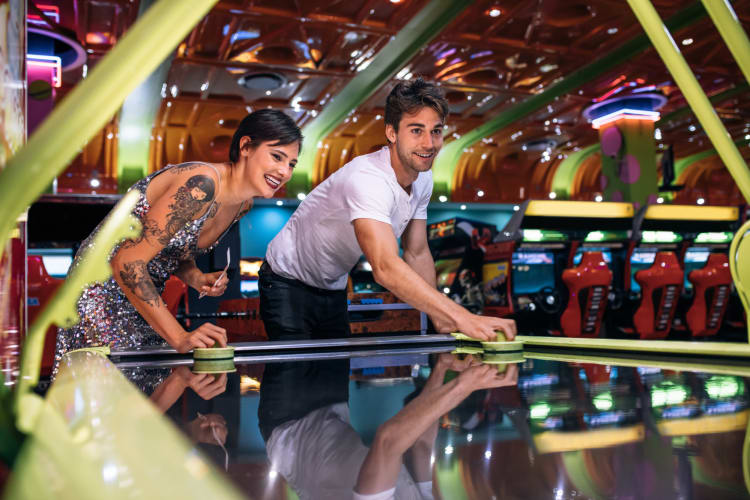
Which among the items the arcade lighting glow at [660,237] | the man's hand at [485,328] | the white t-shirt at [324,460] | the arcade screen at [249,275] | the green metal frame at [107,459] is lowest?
the arcade screen at [249,275]

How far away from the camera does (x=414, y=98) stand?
1.90m

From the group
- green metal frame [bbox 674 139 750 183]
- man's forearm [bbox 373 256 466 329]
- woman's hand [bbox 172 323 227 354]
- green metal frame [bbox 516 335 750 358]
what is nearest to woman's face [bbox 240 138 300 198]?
man's forearm [bbox 373 256 466 329]

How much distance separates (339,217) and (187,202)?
0.57 meters

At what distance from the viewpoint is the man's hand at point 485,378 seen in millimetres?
888

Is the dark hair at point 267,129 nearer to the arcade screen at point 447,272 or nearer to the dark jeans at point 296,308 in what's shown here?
the dark jeans at point 296,308

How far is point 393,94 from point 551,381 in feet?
4.05

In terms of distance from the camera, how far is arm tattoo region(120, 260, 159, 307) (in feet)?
4.77

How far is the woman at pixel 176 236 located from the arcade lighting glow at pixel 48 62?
559 cm

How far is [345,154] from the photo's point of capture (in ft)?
38.9

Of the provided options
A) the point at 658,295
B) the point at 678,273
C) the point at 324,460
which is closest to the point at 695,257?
the point at 658,295

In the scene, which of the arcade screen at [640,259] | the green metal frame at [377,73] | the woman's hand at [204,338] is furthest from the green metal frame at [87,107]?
the arcade screen at [640,259]

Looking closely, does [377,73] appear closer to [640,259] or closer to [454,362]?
[640,259]

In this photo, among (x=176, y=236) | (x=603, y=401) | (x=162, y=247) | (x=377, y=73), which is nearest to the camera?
(x=603, y=401)

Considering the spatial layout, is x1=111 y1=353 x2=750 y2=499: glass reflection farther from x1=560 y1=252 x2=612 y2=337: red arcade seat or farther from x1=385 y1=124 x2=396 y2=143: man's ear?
x1=560 y1=252 x2=612 y2=337: red arcade seat
